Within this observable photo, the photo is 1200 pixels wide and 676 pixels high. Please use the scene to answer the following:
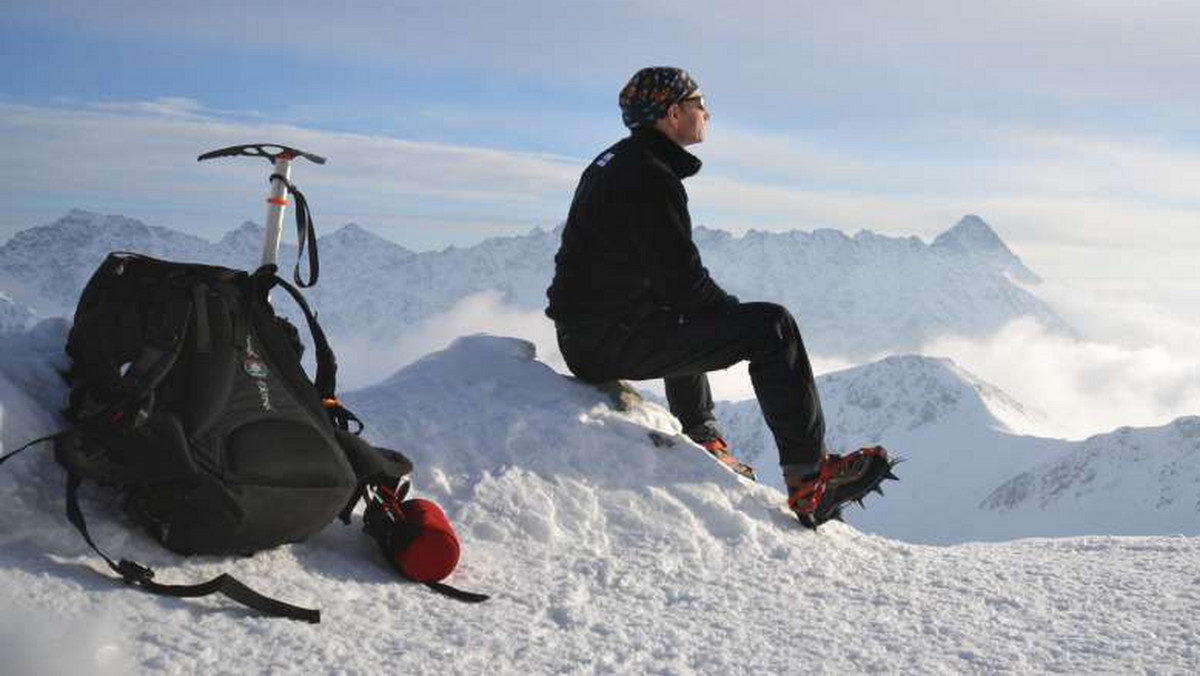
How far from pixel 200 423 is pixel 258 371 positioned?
45cm

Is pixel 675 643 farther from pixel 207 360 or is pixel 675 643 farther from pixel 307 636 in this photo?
pixel 207 360

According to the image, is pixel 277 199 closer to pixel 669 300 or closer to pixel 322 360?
pixel 322 360

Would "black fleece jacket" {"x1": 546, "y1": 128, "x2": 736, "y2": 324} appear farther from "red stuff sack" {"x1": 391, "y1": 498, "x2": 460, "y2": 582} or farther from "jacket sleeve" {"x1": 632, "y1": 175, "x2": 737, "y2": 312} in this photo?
"red stuff sack" {"x1": 391, "y1": 498, "x2": 460, "y2": 582}

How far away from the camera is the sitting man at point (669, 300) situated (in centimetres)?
599

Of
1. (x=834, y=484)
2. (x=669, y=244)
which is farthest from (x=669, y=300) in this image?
(x=834, y=484)

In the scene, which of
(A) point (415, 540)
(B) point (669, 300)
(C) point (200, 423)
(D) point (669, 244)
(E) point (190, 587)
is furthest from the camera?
(B) point (669, 300)

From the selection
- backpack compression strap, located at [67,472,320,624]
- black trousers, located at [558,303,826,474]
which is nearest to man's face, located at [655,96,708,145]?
black trousers, located at [558,303,826,474]

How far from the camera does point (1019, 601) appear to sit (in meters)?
5.43

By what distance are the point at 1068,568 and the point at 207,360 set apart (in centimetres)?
499

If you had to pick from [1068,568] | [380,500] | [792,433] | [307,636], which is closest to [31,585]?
[307,636]

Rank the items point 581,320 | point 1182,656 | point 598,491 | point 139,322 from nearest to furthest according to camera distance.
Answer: point 139,322 → point 1182,656 → point 598,491 → point 581,320

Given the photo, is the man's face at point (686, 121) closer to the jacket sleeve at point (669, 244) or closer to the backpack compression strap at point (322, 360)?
the jacket sleeve at point (669, 244)

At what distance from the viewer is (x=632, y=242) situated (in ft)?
20.0

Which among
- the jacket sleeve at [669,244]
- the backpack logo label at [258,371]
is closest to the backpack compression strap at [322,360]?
the backpack logo label at [258,371]
